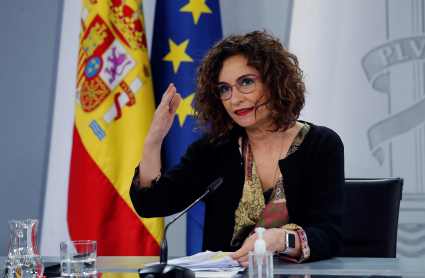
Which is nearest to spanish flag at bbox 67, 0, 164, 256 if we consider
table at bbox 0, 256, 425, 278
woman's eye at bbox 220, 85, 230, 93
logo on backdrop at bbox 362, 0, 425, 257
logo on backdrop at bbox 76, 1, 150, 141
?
logo on backdrop at bbox 76, 1, 150, 141

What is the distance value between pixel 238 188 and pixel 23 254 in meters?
0.78

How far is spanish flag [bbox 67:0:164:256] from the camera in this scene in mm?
2377

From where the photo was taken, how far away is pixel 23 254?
968mm

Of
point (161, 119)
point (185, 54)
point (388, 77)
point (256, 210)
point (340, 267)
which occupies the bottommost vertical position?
point (340, 267)

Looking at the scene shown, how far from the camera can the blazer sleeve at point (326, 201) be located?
1314 mm

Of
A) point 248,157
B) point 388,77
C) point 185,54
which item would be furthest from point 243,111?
point 388,77

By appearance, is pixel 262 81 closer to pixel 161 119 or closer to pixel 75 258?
pixel 161 119

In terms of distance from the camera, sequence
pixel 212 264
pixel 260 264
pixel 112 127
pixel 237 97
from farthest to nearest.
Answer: pixel 112 127
pixel 237 97
pixel 212 264
pixel 260 264

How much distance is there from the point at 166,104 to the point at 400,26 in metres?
1.62

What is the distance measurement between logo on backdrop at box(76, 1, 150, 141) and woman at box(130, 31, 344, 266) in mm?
766

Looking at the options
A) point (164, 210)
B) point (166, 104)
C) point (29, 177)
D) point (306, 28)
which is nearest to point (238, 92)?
point (166, 104)

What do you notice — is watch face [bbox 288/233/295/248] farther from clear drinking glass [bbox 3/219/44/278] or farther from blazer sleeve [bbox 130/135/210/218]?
clear drinking glass [bbox 3/219/44/278]

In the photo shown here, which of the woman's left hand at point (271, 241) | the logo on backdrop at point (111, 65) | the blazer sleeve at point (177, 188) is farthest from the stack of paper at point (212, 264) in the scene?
the logo on backdrop at point (111, 65)

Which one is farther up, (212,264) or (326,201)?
(326,201)
